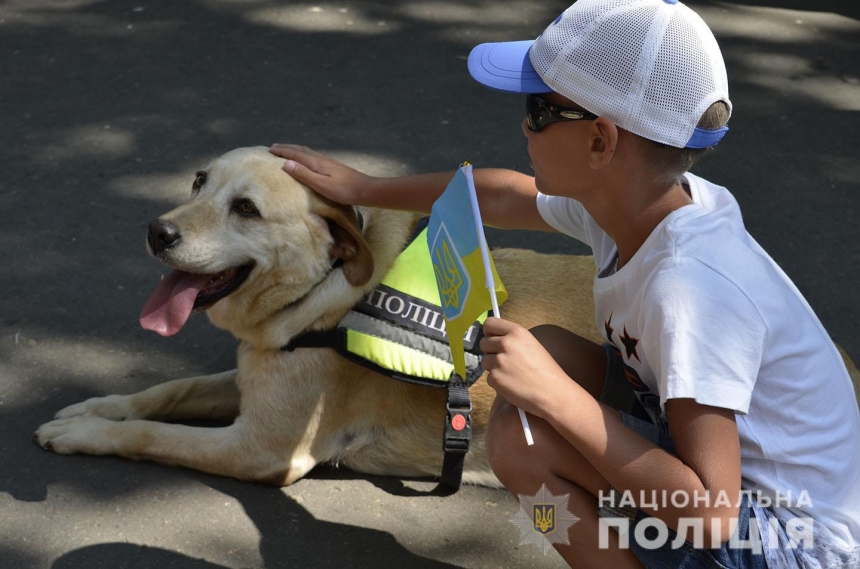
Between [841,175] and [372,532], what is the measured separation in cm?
330

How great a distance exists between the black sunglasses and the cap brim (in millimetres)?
34

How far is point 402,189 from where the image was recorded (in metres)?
2.89

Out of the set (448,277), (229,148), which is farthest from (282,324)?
(229,148)

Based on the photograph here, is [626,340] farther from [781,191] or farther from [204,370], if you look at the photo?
[781,191]

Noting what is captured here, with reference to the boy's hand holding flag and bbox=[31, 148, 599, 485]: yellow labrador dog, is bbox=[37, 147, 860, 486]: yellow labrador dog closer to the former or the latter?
bbox=[31, 148, 599, 485]: yellow labrador dog

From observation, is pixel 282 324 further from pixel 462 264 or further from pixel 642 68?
pixel 642 68

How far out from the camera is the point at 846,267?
13.9 ft

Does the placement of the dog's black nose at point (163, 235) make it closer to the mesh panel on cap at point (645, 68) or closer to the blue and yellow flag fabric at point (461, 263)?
the blue and yellow flag fabric at point (461, 263)

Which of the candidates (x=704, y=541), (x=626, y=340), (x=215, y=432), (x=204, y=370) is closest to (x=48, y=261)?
(x=204, y=370)

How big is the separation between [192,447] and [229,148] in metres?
2.14

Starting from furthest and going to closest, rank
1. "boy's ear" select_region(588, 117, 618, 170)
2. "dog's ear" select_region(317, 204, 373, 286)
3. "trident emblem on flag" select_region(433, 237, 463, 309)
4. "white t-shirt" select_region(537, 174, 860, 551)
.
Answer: "dog's ear" select_region(317, 204, 373, 286)
"trident emblem on flag" select_region(433, 237, 463, 309)
"boy's ear" select_region(588, 117, 618, 170)
"white t-shirt" select_region(537, 174, 860, 551)

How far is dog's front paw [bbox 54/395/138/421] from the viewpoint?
3.15m

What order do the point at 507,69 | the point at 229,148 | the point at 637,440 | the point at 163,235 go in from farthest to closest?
the point at 229,148 → the point at 163,235 → the point at 507,69 → the point at 637,440

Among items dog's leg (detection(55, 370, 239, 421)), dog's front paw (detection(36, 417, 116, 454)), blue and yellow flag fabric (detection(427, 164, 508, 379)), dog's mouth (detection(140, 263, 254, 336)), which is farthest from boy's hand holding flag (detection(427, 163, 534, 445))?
dog's front paw (detection(36, 417, 116, 454))
